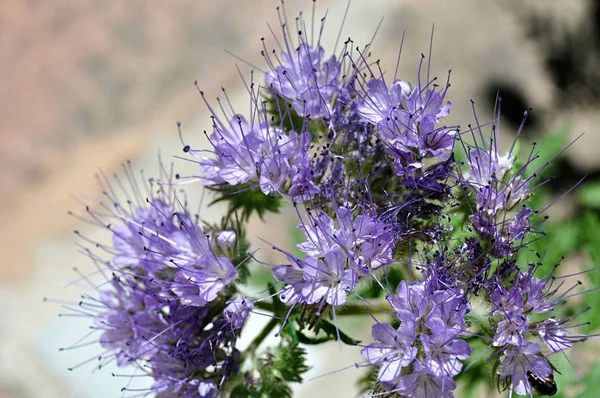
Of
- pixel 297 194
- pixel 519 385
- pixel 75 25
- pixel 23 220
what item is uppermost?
pixel 75 25

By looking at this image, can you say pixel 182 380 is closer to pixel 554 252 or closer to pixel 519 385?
pixel 519 385

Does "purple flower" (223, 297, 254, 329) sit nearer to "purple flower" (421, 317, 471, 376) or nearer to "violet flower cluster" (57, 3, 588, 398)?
"violet flower cluster" (57, 3, 588, 398)

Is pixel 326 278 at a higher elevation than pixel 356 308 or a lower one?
lower

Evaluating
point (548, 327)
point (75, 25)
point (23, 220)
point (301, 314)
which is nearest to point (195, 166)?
point (23, 220)

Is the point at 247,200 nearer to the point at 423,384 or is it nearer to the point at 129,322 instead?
the point at 129,322

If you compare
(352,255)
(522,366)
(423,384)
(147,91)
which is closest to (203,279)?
(352,255)

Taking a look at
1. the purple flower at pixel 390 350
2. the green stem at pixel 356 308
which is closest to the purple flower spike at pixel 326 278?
the purple flower at pixel 390 350

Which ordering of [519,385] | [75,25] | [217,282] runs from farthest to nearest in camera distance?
1. [75,25]
2. [217,282]
3. [519,385]

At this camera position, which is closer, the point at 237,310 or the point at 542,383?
the point at 542,383
